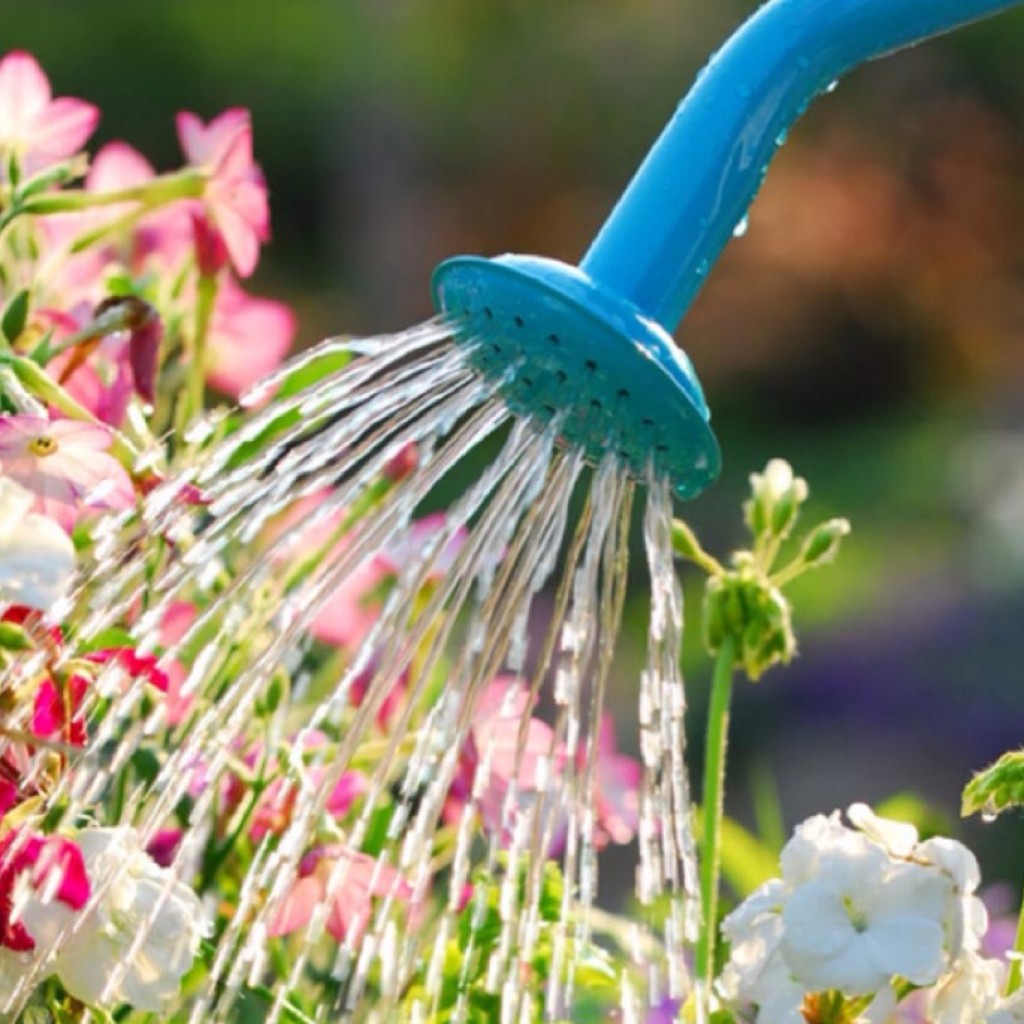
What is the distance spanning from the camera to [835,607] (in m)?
5.64

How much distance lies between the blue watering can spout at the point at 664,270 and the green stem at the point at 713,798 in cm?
5

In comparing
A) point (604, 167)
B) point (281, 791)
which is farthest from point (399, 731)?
point (604, 167)

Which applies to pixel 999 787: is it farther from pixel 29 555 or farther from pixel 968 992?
pixel 29 555

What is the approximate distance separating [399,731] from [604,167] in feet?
26.2

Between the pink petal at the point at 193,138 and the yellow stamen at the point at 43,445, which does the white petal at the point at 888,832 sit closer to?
the yellow stamen at the point at 43,445

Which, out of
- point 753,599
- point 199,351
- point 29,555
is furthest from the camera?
point 199,351

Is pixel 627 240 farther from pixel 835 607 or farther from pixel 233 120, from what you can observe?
pixel 835 607

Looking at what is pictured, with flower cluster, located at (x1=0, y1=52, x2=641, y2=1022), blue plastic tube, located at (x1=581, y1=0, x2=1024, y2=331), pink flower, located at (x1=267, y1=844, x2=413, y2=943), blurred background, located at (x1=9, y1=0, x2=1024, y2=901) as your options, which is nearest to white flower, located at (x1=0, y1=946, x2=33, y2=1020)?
flower cluster, located at (x1=0, y1=52, x2=641, y2=1022)

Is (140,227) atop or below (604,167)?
below

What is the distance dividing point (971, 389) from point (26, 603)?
298 inches

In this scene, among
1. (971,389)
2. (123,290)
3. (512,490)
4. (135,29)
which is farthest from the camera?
(135,29)

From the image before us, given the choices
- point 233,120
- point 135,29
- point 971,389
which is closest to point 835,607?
point 971,389

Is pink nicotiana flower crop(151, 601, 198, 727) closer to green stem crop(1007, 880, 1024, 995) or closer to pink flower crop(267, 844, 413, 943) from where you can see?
pink flower crop(267, 844, 413, 943)

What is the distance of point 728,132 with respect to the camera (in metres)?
0.57
